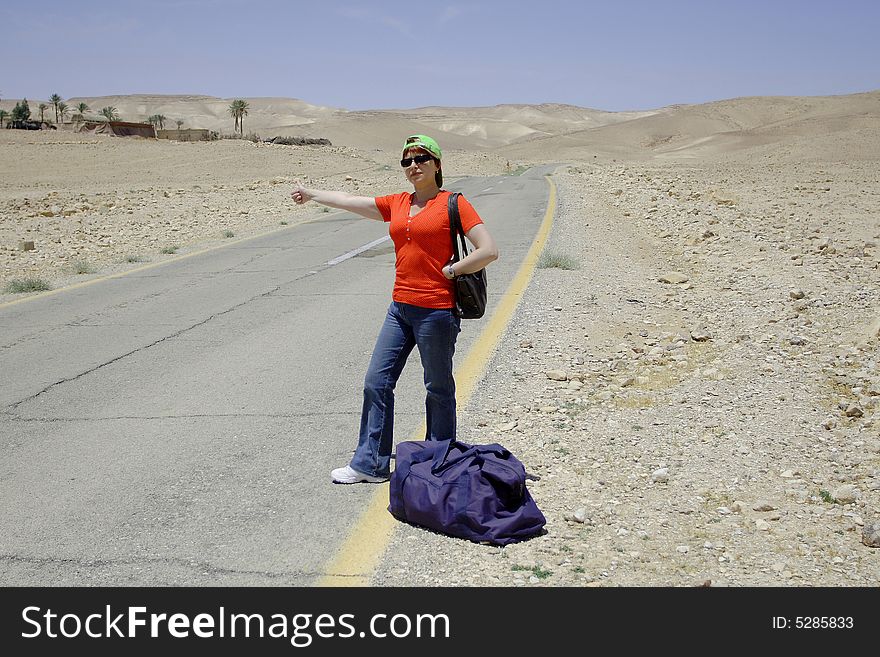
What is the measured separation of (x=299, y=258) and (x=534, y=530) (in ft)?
35.5

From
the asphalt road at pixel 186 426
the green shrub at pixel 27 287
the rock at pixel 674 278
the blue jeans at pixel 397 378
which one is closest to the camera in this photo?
the asphalt road at pixel 186 426

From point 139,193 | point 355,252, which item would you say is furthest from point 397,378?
point 139,193

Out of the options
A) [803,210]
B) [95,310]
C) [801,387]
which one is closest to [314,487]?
[801,387]

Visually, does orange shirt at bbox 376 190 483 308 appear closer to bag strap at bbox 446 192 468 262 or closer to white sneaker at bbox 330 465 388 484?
bag strap at bbox 446 192 468 262

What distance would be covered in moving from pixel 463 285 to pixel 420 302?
26 cm

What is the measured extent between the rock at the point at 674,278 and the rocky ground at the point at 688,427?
39 mm

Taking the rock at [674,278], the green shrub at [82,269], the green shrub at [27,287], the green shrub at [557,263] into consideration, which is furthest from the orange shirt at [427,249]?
the green shrub at [82,269]

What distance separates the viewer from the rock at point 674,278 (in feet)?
38.2

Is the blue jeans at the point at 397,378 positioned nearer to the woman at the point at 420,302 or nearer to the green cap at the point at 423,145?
the woman at the point at 420,302

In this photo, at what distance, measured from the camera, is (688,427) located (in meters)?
5.75

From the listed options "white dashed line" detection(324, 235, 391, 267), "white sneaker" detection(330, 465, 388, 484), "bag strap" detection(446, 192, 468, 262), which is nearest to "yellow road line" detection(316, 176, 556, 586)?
"white sneaker" detection(330, 465, 388, 484)

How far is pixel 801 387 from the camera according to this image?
20.7 ft

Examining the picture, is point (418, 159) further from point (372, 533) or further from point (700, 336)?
point (700, 336)
